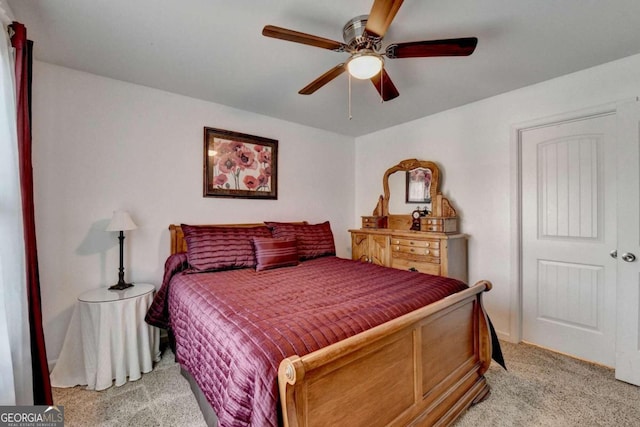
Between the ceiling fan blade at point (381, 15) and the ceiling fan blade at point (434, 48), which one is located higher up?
the ceiling fan blade at point (381, 15)

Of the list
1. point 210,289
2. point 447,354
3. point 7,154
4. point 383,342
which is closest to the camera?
point 383,342

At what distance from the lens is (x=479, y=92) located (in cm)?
280

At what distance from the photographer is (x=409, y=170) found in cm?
361

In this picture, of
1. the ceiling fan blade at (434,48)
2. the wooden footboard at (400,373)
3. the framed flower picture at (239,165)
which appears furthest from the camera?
the framed flower picture at (239,165)

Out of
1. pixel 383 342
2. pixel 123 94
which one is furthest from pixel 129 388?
pixel 123 94

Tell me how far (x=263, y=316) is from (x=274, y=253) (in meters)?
1.24

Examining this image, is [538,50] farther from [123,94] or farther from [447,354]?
[123,94]

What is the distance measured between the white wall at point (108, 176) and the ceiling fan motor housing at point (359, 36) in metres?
1.87

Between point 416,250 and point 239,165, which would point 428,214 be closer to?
point 416,250

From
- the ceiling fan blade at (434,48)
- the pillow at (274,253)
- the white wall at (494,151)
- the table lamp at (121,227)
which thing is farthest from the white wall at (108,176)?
the white wall at (494,151)

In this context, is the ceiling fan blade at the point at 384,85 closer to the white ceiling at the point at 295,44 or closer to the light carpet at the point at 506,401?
the white ceiling at the point at 295,44

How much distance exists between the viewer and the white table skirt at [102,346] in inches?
79.1

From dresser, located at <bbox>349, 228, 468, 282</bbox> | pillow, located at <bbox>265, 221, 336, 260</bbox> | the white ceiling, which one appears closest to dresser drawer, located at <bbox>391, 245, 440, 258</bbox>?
dresser, located at <bbox>349, 228, 468, 282</bbox>

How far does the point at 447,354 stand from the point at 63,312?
2.92 meters
